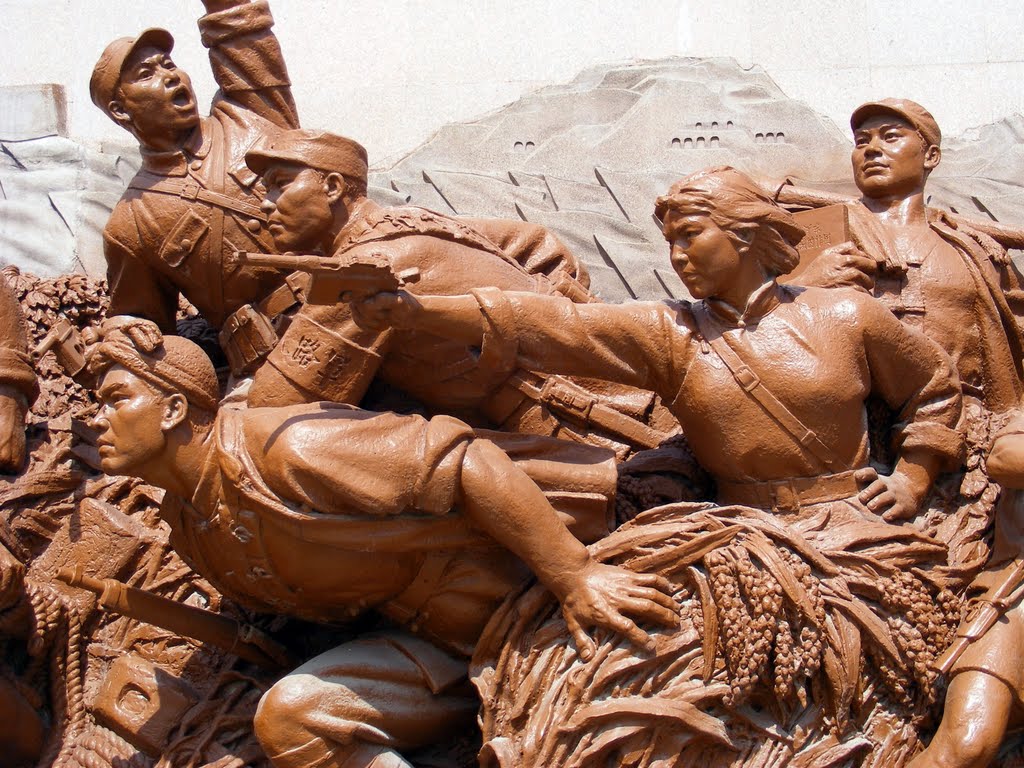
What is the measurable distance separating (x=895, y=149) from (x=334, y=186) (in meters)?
1.98

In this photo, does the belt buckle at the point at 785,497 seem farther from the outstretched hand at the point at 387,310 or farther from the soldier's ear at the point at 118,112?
the soldier's ear at the point at 118,112

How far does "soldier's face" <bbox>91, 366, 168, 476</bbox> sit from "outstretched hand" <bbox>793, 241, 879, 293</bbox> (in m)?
2.08

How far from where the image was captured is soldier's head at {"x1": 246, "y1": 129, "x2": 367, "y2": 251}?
438cm

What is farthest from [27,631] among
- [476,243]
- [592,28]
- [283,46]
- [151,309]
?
[592,28]

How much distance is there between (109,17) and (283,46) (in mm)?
771

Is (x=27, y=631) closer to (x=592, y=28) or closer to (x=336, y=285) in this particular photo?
(x=336, y=285)

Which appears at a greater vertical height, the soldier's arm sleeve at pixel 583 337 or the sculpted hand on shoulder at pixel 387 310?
the sculpted hand on shoulder at pixel 387 310

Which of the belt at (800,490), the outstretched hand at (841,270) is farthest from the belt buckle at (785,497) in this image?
the outstretched hand at (841,270)

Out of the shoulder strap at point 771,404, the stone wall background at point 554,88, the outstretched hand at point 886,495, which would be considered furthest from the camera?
the stone wall background at point 554,88

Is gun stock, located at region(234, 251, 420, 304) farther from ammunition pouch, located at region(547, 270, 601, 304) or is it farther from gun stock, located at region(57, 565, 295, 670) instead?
gun stock, located at region(57, 565, 295, 670)

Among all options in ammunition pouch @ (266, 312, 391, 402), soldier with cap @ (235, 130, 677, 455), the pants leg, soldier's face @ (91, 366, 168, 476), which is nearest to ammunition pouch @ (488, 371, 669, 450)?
soldier with cap @ (235, 130, 677, 455)

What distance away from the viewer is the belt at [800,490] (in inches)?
164

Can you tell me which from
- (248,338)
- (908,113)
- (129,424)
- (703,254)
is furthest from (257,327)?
(908,113)

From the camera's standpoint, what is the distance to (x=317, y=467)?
151 inches
